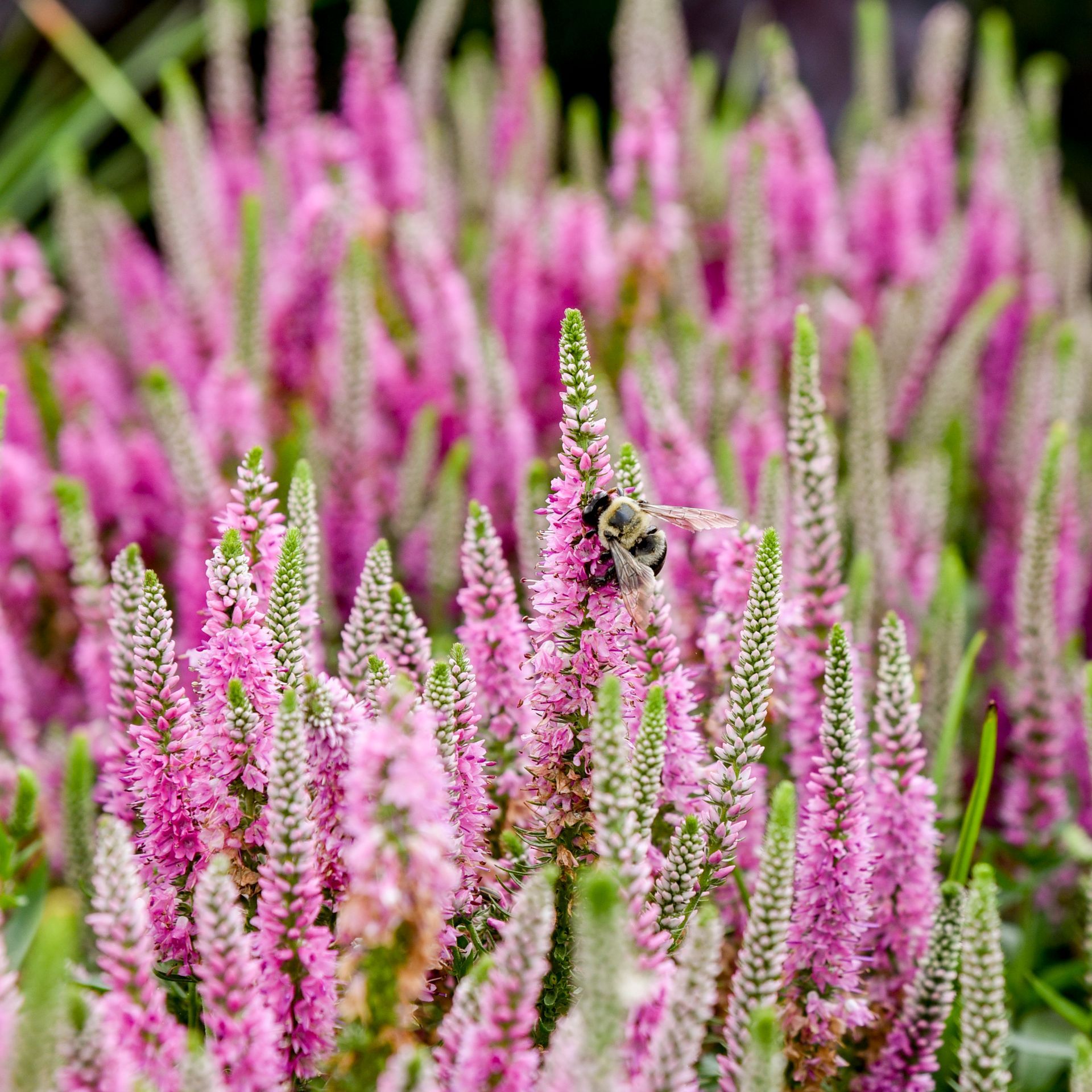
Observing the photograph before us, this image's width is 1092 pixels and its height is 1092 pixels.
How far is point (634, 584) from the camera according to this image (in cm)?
98

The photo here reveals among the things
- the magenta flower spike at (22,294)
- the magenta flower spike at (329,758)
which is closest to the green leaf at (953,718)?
the magenta flower spike at (329,758)

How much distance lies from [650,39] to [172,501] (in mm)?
1487

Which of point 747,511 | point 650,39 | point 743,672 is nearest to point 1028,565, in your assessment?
point 747,511

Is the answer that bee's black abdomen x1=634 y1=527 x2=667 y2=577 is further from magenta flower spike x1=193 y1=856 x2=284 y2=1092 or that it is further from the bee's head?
magenta flower spike x1=193 y1=856 x2=284 y2=1092

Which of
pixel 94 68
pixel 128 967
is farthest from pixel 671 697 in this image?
pixel 94 68

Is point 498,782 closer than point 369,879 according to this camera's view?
No

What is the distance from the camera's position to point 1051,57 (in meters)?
3.96

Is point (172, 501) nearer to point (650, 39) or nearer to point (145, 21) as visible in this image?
point (650, 39)

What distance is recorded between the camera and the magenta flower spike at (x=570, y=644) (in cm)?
96

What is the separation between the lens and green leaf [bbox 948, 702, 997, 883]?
1231 millimetres

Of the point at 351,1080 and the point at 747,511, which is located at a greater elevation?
the point at 747,511

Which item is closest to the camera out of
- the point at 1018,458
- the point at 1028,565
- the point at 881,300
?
the point at 1028,565

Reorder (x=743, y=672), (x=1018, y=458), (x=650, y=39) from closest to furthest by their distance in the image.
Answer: (x=743, y=672) → (x=1018, y=458) → (x=650, y=39)

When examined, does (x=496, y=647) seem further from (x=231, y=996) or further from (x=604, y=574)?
(x=231, y=996)
